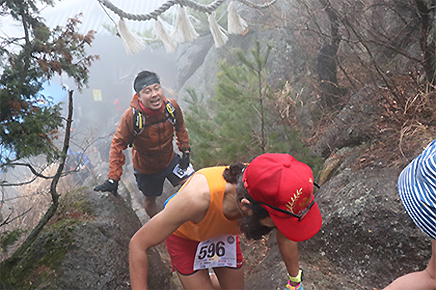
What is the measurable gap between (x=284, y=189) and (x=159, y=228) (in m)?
0.60

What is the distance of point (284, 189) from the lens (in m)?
1.13

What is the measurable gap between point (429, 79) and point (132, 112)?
291 cm

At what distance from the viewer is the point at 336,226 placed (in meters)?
2.24

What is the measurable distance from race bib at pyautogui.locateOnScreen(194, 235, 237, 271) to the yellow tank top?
0.09 meters

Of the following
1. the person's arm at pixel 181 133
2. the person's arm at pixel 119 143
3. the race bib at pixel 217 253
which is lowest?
the race bib at pixel 217 253

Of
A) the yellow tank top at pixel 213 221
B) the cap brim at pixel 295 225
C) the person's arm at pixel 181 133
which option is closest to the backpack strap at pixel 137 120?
the person's arm at pixel 181 133

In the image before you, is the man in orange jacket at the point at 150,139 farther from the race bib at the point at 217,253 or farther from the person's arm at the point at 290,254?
the person's arm at the point at 290,254

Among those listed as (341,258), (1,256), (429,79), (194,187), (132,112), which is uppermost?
(132,112)

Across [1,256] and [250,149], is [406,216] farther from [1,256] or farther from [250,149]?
[1,256]

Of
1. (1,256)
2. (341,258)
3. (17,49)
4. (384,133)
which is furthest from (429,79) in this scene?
(1,256)

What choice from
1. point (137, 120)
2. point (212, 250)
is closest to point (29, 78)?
point (137, 120)

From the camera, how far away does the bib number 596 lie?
1.67 m

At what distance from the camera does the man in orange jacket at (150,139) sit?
2625mm

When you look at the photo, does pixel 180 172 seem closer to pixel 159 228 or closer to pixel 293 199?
pixel 159 228
